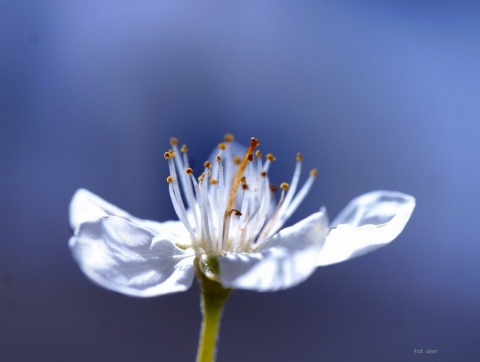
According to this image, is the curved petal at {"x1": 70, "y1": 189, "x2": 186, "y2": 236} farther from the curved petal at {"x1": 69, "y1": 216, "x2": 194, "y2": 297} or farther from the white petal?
the white petal

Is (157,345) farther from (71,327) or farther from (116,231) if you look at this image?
(116,231)

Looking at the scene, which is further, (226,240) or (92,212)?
(92,212)

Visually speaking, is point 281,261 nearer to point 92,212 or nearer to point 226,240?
point 226,240

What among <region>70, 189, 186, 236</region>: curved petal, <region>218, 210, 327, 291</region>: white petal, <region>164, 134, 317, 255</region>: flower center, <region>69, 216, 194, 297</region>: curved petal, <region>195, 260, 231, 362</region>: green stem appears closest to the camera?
<region>218, 210, 327, 291</region>: white petal

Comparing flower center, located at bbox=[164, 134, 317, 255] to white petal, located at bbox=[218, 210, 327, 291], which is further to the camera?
flower center, located at bbox=[164, 134, 317, 255]

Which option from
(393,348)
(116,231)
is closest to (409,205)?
(116,231)

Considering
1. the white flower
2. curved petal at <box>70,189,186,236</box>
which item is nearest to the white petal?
the white flower

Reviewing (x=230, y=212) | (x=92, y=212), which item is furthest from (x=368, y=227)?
(x=92, y=212)

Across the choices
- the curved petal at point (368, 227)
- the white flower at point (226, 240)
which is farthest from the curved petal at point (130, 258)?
the curved petal at point (368, 227)
